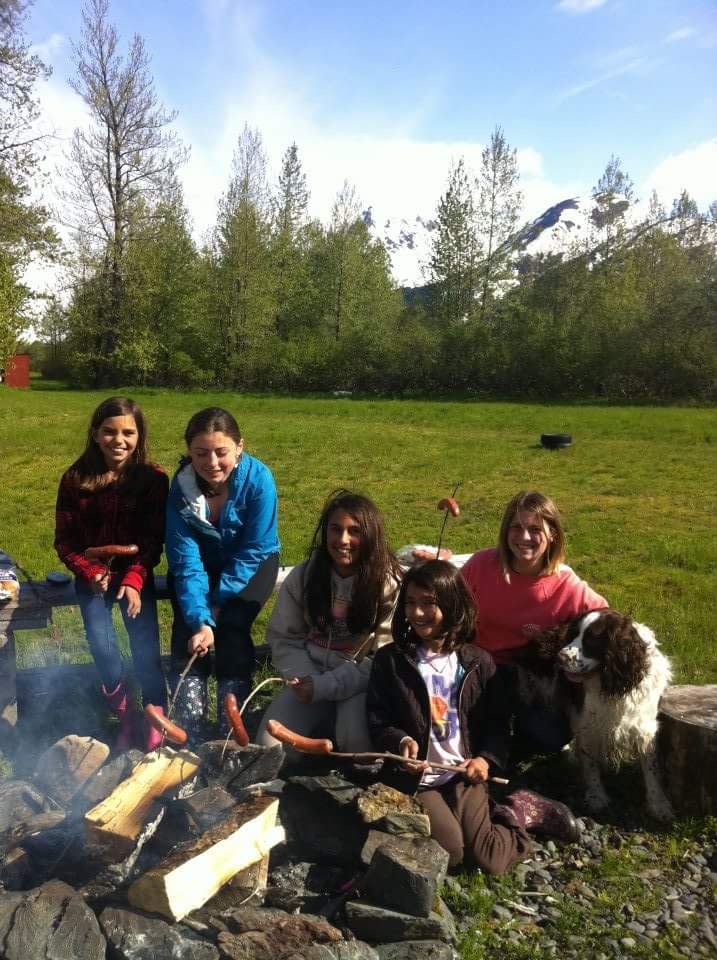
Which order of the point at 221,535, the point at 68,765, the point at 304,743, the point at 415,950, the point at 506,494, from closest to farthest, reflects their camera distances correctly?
1. the point at 415,950
2. the point at 304,743
3. the point at 68,765
4. the point at 221,535
5. the point at 506,494

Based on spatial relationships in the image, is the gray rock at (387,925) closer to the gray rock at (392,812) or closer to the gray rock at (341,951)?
the gray rock at (341,951)

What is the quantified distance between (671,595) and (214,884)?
15.4 feet

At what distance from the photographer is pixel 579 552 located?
726cm

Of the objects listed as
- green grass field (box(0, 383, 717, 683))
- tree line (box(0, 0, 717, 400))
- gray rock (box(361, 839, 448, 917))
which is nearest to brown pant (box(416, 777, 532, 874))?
gray rock (box(361, 839, 448, 917))

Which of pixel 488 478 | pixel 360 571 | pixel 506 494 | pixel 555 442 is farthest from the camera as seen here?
pixel 555 442

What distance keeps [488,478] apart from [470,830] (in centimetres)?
823

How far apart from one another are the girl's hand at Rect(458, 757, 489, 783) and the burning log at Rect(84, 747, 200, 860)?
1013 millimetres

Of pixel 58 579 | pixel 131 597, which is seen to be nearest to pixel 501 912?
pixel 131 597

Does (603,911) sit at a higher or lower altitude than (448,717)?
lower

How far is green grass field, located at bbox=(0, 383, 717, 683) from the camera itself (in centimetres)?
Result: 636

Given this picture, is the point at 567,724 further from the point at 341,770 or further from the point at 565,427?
the point at 565,427

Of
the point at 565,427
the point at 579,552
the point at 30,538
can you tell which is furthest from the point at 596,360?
the point at 30,538

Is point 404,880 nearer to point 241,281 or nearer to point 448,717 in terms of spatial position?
point 448,717

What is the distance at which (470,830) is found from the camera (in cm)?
283
